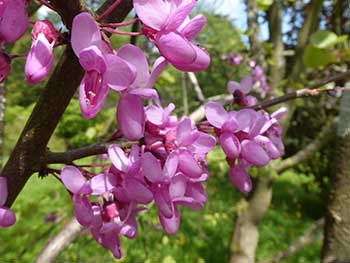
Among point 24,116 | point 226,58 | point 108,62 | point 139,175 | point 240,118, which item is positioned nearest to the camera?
point 108,62

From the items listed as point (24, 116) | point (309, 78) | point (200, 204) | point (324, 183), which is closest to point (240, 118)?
point (200, 204)

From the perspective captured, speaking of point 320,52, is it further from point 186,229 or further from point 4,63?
point 186,229

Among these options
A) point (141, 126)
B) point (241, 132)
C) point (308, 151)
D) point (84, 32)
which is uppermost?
point (84, 32)

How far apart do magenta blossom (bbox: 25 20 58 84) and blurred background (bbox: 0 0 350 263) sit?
30 cm

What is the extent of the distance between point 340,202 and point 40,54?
0.96 metres

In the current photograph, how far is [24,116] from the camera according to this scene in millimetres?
1669

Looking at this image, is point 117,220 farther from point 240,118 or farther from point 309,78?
point 309,78

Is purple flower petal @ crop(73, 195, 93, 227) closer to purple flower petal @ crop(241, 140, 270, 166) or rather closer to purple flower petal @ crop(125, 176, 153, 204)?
purple flower petal @ crop(125, 176, 153, 204)

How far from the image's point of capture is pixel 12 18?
0.38 metres

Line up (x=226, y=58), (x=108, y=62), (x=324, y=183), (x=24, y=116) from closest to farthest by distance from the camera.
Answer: (x=108, y=62)
(x=24, y=116)
(x=226, y=58)
(x=324, y=183)

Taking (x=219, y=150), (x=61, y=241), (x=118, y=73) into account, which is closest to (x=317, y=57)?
(x=61, y=241)

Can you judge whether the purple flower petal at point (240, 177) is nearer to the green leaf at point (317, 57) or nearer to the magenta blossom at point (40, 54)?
the magenta blossom at point (40, 54)

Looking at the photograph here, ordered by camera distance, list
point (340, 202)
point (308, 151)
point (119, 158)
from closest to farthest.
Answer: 1. point (119, 158)
2. point (340, 202)
3. point (308, 151)

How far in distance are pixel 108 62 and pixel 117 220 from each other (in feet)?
0.82
